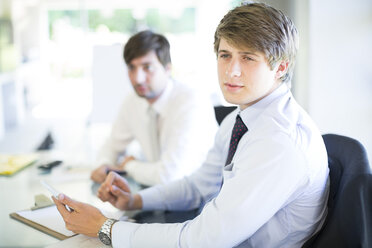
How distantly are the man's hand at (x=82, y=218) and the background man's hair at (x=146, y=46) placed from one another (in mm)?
1098

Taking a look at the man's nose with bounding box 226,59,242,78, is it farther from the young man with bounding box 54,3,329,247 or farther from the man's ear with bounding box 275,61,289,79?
the man's ear with bounding box 275,61,289,79

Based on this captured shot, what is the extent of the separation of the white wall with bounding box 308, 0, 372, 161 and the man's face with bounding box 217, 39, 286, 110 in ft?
4.20

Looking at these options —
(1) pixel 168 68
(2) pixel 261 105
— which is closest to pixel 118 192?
(2) pixel 261 105

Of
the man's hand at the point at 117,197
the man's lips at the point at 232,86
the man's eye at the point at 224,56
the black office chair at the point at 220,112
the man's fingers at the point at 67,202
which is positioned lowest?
the man's hand at the point at 117,197

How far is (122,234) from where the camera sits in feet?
3.78

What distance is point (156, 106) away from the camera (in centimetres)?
225

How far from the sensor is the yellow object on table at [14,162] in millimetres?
1988

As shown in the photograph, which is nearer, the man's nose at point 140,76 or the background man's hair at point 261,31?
the background man's hair at point 261,31

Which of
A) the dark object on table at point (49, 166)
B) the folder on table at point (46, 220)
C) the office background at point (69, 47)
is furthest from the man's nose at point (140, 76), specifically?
the office background at point (69, 47)

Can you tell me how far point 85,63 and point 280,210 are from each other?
612 centimetres

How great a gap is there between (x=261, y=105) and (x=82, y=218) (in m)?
0.61

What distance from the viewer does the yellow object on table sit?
78.3 inches

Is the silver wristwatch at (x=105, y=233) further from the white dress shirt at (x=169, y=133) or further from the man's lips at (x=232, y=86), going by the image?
the white dress shirt at (x=169, y=133)

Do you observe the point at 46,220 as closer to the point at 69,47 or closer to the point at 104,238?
the point at 104,238
